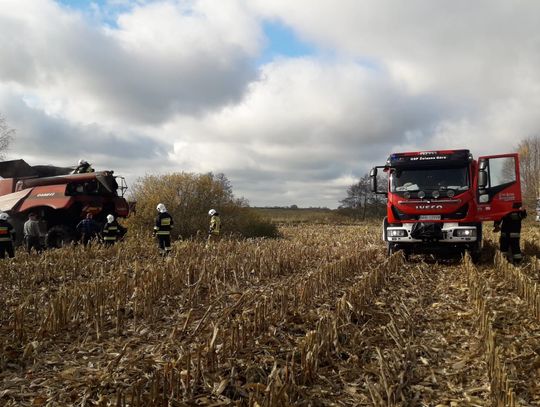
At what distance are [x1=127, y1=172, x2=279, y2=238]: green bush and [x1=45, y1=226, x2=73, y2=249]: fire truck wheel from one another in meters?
5.50

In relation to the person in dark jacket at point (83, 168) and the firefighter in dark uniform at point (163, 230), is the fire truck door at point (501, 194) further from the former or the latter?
the person in dark jacket at point (83, 168)

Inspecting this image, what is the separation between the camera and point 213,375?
3.94 m

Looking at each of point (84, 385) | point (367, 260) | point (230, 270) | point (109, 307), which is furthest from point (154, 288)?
point (367, 260)

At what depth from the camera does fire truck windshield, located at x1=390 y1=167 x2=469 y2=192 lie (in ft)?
36.8

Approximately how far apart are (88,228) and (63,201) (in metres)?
1.27

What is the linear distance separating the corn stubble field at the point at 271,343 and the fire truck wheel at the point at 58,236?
624 cm

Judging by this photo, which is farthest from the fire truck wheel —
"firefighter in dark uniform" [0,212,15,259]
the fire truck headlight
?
the fire truck headlight

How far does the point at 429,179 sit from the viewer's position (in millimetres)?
11430

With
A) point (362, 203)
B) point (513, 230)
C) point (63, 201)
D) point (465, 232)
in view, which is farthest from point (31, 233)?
point (362, 203)

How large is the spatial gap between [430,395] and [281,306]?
2474 mm

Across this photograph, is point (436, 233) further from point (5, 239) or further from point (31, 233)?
point (31, 233)

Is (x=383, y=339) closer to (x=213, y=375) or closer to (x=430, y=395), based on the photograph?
(x=430, y=395)

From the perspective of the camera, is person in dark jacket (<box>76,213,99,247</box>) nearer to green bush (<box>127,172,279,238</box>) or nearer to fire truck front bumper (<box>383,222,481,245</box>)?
green bush (<box>127,172,279,238</box>)

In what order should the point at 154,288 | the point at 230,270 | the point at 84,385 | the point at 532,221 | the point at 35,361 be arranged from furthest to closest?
the point at 532,221
the point at 230,270
the point at 154,288
the point at 35,361
the point at 84,385
